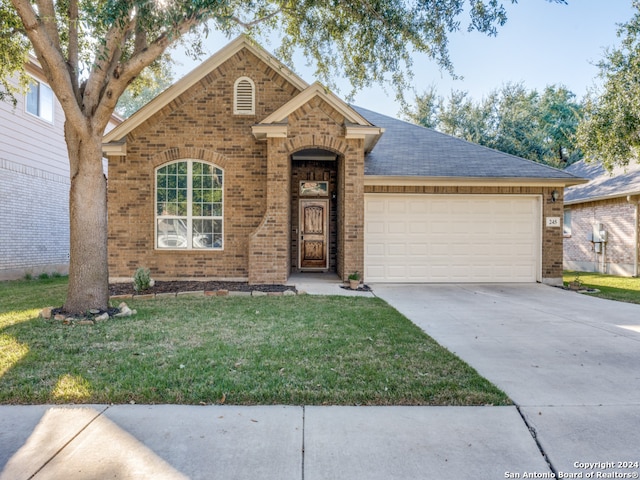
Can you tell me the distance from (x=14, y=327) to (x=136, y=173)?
5.37 m

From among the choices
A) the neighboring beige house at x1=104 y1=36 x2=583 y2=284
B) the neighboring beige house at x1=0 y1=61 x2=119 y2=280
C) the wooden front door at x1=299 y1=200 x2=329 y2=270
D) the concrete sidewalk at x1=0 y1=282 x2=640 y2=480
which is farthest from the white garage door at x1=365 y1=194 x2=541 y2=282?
the neighboring beige house at x1=0 y1=61 x2=119 y2=280

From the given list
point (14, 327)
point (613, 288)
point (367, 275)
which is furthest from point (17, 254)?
point (613, 288)

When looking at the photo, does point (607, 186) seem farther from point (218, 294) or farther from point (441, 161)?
point (218, 294)

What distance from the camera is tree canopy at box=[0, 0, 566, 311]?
5.86 metres

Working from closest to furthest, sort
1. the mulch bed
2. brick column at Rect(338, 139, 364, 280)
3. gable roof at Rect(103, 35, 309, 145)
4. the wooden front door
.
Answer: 1. the mulch bed
2. brick column at Rect(338, 139, 364, 280)
3. gable roof at Rect(103, 35, 309, 145)
4. the wooden front door

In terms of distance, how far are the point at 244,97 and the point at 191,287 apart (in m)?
5.11

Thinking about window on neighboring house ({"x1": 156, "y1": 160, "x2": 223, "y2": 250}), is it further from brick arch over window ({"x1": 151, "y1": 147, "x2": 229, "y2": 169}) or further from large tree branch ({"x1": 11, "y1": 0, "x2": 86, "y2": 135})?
large tree branch ({"x1": 11, "y1": 0, "x2": 86, "y2": 135})

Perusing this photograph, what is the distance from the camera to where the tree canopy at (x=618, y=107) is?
34.7ft

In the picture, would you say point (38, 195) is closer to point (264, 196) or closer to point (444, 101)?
point (264, 196)

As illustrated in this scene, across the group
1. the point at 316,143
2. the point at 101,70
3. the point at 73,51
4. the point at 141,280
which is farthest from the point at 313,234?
the point at 73,51

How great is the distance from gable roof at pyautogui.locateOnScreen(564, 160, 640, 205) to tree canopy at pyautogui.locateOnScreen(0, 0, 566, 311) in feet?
31.5

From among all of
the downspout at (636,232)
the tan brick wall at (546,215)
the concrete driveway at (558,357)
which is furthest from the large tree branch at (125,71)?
the downspout at (636,232)

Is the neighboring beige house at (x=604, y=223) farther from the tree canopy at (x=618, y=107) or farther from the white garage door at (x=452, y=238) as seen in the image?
the white garage door at (x=452, y=238)

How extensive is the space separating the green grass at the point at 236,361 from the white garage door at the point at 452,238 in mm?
4108
